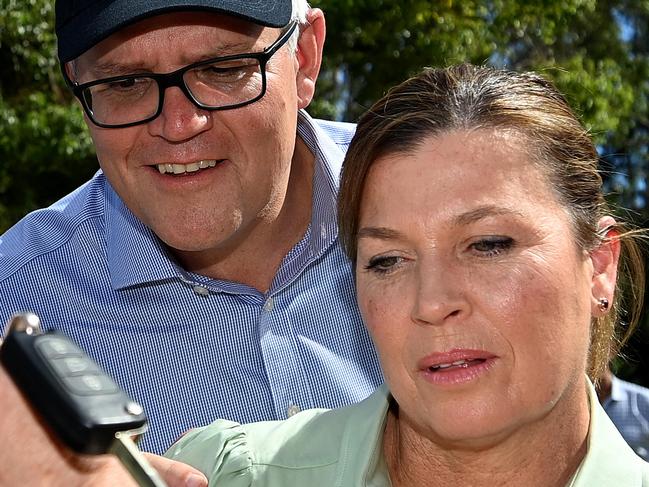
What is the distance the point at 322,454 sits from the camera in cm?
262

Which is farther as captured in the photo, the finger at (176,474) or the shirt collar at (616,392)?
Result: the shirt collar at (616,392)

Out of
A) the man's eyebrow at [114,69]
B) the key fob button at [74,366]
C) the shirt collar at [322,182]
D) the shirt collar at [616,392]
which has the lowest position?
the shirt collar at [616,392]

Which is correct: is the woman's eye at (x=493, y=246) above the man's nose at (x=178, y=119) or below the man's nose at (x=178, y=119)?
below

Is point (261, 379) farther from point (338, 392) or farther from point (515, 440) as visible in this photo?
point (515, 440)

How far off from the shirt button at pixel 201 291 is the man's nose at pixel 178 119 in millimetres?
487

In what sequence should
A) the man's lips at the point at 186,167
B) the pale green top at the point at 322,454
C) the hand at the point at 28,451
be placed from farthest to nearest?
the man's lips at the point at 186,167, the pale green top at the point at 322,454, the hand at the point at 28,451

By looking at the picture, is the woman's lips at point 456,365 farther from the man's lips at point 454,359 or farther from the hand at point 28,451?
the hand at point 28,451

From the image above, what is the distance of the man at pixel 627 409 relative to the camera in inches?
200

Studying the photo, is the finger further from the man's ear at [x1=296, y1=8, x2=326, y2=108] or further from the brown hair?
the man's ear at [x1=296, y1=8, x2=326, y2=108]

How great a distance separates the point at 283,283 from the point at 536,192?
1148mm

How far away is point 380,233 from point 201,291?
40.3 inches

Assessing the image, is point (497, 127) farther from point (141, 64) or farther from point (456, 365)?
point (141, 64)

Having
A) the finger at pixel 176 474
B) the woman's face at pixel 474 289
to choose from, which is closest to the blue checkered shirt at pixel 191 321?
the woman's face at pixel 474 289

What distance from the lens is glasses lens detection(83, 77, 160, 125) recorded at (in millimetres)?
3219
